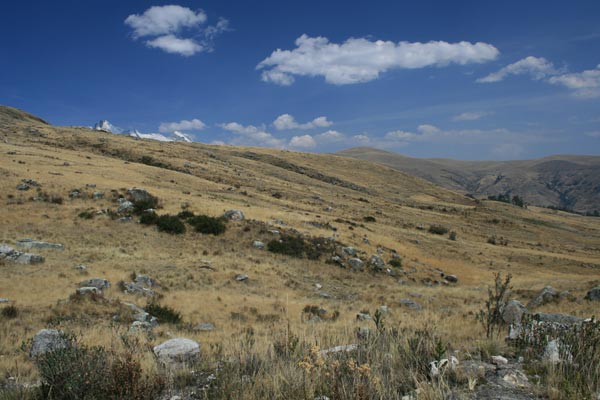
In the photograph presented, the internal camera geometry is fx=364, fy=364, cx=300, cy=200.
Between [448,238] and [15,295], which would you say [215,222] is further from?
[448,238]

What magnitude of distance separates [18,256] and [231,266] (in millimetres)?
10340

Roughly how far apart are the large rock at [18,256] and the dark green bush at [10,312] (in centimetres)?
671

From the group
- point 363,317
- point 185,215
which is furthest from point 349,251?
point 363,317

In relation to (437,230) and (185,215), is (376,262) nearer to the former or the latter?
(185,215)

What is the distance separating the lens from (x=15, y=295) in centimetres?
1278

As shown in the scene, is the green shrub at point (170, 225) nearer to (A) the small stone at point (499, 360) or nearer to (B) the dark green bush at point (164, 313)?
(B) the dark green bush at point (164, 313)

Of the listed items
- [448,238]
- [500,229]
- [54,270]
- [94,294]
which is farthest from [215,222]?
[500,229]

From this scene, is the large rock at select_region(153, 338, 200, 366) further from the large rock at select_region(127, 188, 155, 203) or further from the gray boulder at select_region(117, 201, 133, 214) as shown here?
the large rock at select_region(127, 188, 155, 203)

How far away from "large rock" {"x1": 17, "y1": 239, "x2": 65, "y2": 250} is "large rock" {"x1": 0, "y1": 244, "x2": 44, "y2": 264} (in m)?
1.75

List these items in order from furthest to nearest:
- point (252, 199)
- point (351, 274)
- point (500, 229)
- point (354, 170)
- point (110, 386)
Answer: point (354, 170) < point (500, 229) < point (252, 199) < point (351, 274) < point (110, 386)

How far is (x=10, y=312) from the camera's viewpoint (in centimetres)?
1072

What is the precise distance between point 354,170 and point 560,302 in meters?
97.7

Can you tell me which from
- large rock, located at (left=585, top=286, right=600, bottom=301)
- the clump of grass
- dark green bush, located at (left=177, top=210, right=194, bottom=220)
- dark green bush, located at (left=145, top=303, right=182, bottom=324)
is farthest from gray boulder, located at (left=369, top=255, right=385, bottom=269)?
dark green bush, located at (left=145, top=303, right=182, bottom=324)

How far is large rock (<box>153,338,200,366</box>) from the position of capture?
228 inches
